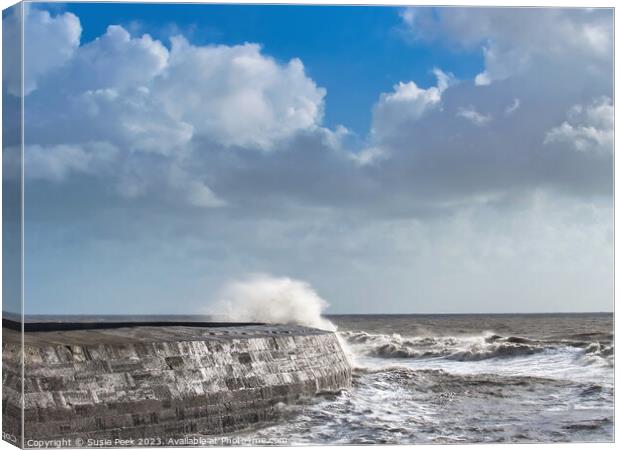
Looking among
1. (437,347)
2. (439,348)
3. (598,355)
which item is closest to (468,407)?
(598,355)

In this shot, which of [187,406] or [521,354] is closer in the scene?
[187,406]

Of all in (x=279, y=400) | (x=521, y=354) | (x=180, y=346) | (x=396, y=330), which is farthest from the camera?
(x=396, y=330)

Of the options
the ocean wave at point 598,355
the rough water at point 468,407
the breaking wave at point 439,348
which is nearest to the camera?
the rough water at point 468,407

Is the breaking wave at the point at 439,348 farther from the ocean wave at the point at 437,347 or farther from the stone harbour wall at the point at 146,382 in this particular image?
the stone harbour wall at the point at 146,382

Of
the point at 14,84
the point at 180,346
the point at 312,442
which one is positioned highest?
the point at 14,84

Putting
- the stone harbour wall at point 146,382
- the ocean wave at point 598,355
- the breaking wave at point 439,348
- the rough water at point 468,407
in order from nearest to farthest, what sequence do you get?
the stone harbour wall at point 146,382, the rough water at point 468,407, the ocean wave at point 598,355, the breaking wave at point 439,348

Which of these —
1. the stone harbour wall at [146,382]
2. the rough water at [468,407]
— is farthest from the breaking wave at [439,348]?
the stone harbour wall at [146,382]

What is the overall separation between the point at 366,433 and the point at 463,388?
321 centimetres

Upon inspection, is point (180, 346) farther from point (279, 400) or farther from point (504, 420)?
point (504, 420)

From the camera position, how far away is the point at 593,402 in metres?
11.4

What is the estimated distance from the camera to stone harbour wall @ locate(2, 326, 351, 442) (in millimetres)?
9586

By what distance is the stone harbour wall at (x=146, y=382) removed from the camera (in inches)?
377

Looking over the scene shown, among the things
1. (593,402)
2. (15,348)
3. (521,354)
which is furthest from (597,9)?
(521,354)

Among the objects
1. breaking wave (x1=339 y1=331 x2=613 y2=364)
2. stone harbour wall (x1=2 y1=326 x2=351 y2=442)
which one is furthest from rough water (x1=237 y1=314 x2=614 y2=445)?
breaking wave (x1=339 y1=331 x2=613 y2=364)
